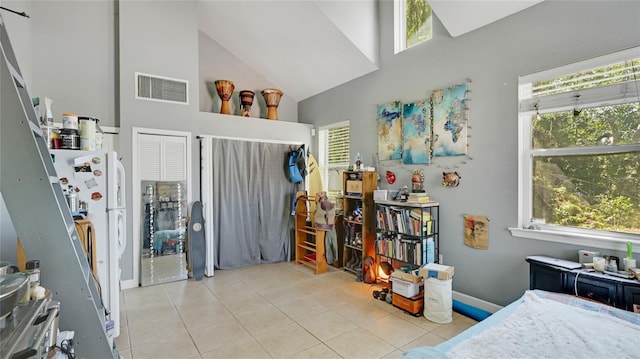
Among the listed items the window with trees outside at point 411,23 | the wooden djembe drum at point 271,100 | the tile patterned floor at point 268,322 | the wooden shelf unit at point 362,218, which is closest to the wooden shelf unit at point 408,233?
the wooden shelf unit at point 362,218

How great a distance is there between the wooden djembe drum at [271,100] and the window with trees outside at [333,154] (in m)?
0.85

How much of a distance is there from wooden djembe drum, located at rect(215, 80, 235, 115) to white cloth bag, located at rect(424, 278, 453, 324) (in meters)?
3.78

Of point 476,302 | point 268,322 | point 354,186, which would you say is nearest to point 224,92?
point 354,186

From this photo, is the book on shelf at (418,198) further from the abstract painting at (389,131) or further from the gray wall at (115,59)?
the gray wall at (115,59)

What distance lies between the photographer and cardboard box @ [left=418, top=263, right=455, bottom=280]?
2.74 m

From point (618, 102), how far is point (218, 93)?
15.5 feet

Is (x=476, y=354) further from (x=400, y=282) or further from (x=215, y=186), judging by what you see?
(x=215, y=186)

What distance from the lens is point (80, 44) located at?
3.70 metres

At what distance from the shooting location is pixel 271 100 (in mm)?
5086

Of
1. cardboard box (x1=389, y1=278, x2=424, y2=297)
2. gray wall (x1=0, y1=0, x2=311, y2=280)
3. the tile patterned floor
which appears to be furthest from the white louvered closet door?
cardboard box (x1=389, y1=278, x2=424, y2=297)

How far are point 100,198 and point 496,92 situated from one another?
11.7 ft

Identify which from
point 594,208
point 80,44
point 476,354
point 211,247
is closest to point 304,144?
point 211,247

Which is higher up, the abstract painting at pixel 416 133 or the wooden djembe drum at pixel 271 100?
the wooden djembe drum at pixel 271 100

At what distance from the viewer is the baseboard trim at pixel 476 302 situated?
9.43 feet
